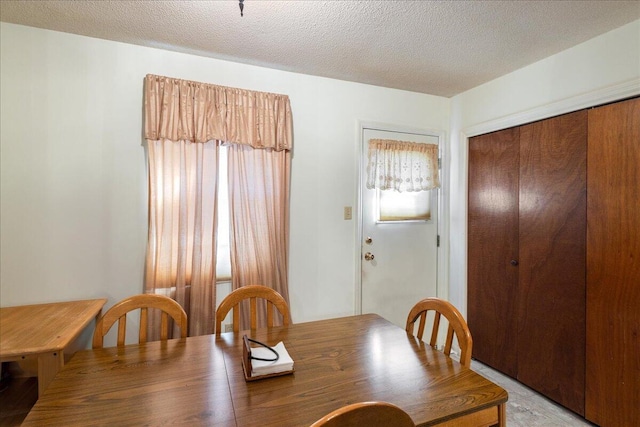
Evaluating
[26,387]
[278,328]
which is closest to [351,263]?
[278,328]

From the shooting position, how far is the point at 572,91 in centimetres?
200

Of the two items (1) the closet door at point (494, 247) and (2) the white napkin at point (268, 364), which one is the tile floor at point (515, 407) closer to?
(1) the closet door at point (494, 247)

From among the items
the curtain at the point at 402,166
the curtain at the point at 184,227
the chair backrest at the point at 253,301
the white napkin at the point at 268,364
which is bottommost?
the white napkin at the point at 268,364

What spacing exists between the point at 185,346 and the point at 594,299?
2332 millimetres

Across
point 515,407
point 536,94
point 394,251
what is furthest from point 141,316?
point 536,94

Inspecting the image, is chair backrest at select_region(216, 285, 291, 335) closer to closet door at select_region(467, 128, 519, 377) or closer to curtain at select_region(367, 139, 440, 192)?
curtain at select_region(367, 139, 440, 192)

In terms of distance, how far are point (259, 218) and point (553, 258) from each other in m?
2.07

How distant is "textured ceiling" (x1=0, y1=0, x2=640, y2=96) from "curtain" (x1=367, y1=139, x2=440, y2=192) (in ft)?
2.22

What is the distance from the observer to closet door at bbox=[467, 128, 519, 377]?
239cm

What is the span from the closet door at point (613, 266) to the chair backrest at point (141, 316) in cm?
237

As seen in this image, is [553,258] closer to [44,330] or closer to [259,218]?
[259,218]

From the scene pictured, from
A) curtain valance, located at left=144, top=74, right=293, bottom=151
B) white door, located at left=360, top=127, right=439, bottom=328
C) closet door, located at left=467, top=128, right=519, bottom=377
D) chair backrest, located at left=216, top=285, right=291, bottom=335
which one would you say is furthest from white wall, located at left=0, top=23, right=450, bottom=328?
closet door, located at left=467, top=128, right=519, bottom=377

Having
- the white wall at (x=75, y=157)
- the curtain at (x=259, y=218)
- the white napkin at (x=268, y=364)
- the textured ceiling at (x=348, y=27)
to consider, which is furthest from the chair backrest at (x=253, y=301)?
the textured ceiling at (x=348, y=27)

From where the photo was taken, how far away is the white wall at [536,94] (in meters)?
1.78
